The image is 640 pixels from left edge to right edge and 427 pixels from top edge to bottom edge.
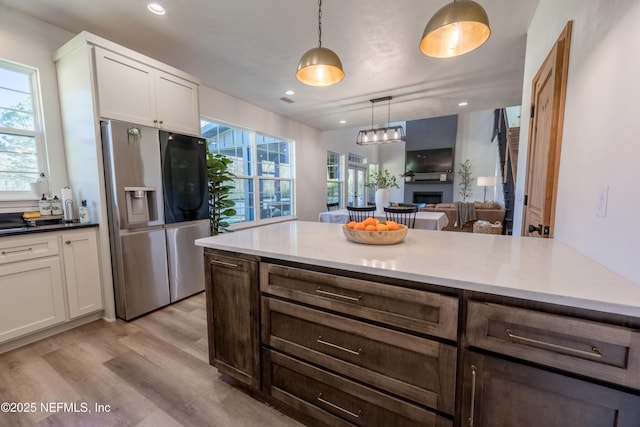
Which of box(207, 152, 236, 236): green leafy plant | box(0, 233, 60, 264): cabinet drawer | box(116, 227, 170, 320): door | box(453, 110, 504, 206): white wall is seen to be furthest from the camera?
box(453, 110, 504, 206): white wall

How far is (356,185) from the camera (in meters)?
9.03

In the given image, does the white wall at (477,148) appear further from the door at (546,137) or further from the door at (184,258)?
the door at (184,258)

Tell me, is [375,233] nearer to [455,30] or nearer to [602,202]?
[602,202]

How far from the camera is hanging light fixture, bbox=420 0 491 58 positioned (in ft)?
3.83

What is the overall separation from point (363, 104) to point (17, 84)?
4.13m

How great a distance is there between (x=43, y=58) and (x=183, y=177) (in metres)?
1.49

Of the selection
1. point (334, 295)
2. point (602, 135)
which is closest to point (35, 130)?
point (334, 295)

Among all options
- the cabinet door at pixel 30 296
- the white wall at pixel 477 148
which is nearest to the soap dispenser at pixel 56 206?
the cabinet door at pixel 30 296

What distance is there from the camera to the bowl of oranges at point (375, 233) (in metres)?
1.43

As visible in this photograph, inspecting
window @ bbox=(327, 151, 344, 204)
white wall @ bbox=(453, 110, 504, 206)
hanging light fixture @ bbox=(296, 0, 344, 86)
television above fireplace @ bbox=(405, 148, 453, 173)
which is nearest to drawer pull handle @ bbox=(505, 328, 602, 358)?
hanging light fixture @ bbox=(296, 0, 344, 86)

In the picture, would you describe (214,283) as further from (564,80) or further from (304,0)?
(564,80)

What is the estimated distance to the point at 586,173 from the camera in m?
1.26

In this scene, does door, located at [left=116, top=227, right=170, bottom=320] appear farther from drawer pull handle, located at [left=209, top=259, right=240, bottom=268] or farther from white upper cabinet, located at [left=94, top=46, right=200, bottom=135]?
drawer pull handle, located at [left=209, top=259, right=240, bottom=268]

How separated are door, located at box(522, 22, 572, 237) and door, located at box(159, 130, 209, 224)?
9.99ft
